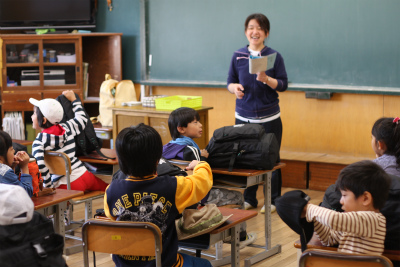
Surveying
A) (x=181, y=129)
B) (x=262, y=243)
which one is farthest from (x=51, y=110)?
(x=262, y=243)

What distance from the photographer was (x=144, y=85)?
7188mm

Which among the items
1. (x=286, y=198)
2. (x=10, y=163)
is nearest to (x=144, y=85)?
(x=10, y=163)

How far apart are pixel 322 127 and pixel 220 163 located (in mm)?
2484

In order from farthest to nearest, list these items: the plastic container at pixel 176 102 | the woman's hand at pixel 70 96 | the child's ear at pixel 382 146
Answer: the plastic container at pixel 176 102
the woman's hand at pixel 70 96
the child's ear at pixel 382 146

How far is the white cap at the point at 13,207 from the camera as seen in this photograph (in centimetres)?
194

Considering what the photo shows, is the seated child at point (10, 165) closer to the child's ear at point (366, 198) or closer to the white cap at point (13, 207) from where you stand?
the white cap at point (13, 207)

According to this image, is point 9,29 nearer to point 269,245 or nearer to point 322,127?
point 322,127

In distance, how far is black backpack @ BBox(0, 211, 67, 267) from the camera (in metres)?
1.91

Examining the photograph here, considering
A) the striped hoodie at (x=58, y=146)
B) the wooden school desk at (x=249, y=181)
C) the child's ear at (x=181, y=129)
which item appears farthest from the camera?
the striped hoodie at (x=58, y=146)

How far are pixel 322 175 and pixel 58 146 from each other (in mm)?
2688

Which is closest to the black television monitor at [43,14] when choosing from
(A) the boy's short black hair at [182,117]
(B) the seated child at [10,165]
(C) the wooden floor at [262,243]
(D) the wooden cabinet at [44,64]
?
(D) the wooden cabinet at [44,64]

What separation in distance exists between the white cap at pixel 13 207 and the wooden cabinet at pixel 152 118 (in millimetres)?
3480

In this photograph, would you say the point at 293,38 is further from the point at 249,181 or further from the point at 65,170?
the point at 65,170

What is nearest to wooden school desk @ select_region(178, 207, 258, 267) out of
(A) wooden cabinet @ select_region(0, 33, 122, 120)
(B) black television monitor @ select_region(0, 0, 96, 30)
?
(A) wooden cabinet @ select_region(0, 33, 122, 120)
